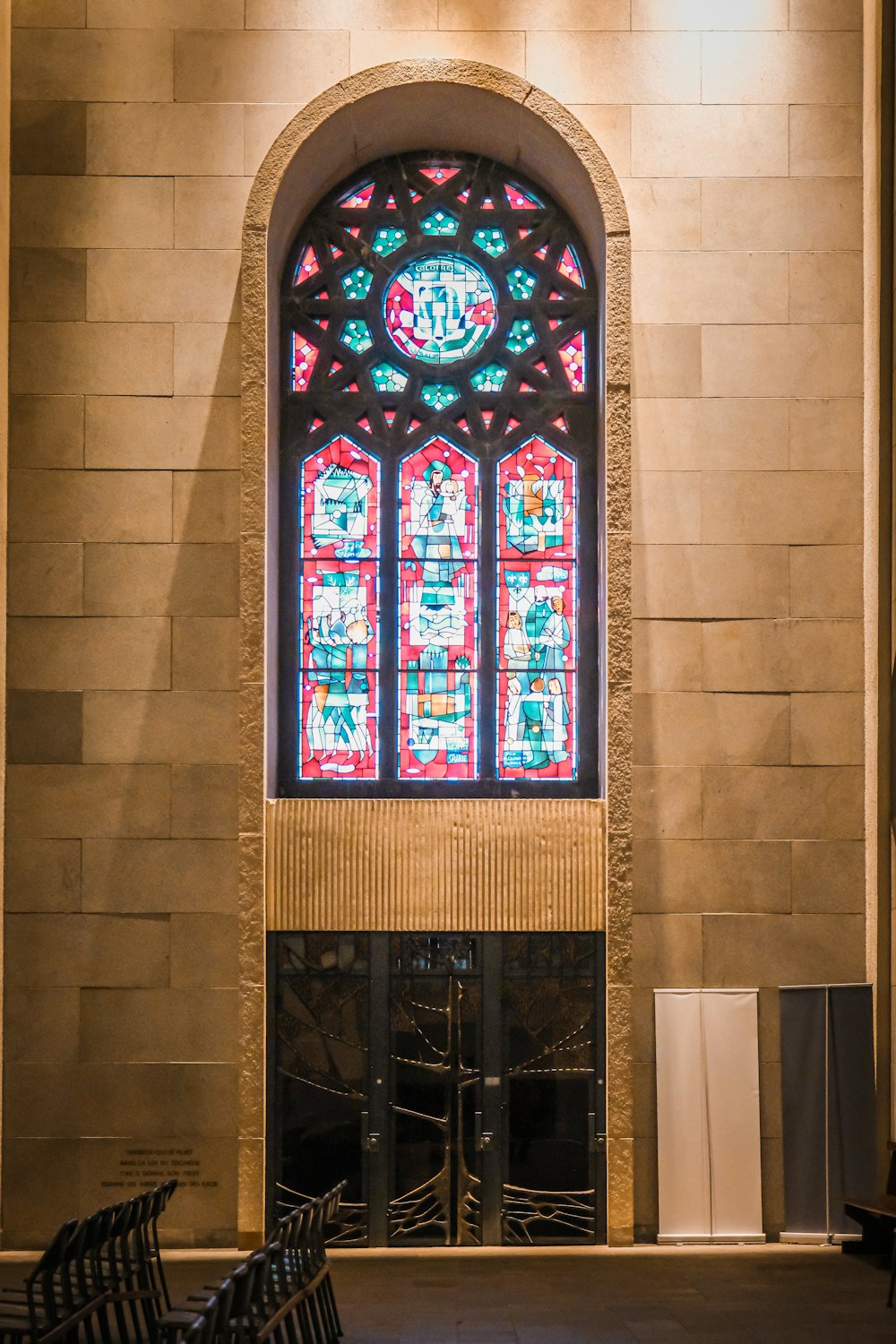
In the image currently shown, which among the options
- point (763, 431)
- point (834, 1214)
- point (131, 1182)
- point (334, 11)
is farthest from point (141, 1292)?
point (334, 11)

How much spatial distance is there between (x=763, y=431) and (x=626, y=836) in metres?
3.17

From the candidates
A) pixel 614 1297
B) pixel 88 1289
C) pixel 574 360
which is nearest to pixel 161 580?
pixel 574 360

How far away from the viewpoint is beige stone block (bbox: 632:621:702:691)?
12641 millimetres

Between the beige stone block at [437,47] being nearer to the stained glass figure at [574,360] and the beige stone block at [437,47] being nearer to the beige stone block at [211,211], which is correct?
the beige stone block at [211,211]

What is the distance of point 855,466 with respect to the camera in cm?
1280

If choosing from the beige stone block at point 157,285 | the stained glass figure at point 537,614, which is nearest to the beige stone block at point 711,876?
the stained glass figure at point 537,614

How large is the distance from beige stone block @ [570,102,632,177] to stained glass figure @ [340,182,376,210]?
69.1 inches

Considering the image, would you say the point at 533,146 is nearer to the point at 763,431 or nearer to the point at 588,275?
the point at 588,275

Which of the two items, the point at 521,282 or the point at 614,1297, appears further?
the point at 521,282

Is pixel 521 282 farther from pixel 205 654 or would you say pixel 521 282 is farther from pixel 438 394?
pixel 205 654

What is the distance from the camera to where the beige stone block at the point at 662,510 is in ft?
41.9

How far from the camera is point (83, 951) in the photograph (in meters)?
12.3

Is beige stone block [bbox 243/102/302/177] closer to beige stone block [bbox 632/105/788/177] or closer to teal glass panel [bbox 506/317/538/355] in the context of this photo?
teal glass panel [bbox 506/317/538/355]

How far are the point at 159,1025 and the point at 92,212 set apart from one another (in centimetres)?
597
